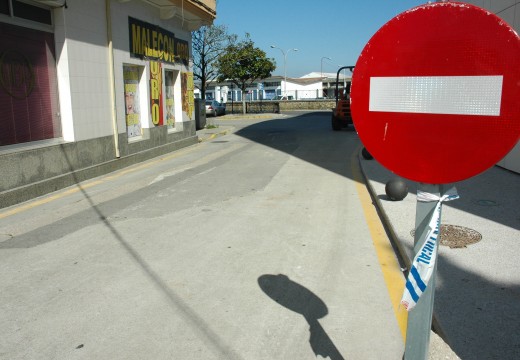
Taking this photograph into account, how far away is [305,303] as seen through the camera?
3.96m

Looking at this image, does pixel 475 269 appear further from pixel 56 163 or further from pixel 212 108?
pixel 212 108

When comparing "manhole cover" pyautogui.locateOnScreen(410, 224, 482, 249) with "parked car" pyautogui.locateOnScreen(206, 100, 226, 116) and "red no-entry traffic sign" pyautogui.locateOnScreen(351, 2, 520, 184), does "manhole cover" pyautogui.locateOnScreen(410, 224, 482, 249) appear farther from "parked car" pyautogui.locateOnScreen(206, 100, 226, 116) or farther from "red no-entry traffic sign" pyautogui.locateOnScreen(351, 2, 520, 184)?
"parked car" pyautogui.locateOnScreen(206, 100, 226, 116)

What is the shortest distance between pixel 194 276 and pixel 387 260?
211cm

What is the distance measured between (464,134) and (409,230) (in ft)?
14.5

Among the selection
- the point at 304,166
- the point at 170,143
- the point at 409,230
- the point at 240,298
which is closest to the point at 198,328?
the point at 240,298

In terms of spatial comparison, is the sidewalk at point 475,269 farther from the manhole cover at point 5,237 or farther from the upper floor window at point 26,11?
the upper floor window at point 26,11

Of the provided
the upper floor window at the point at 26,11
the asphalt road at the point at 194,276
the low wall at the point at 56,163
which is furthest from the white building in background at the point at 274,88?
the asphalt road at the point at 194,276

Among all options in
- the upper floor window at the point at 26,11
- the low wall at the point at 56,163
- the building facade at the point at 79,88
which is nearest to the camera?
the low wall at the point at 56,163

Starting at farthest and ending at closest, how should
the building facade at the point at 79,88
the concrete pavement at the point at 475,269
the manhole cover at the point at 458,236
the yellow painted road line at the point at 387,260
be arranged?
the building facade at the point at 79,88, the manhole cover at the point at 458,236, the yellow painted road line at the point at 387,260, the concrete pavement at the point at 475,269

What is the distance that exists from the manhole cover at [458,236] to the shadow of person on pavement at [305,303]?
199 centimetres

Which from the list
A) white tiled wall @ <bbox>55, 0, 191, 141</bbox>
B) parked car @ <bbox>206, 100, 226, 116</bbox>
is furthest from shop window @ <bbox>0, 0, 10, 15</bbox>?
parked car @ <bbox>206, 100, 226, 116</bbox>

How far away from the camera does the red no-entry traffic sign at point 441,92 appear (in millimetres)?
1472

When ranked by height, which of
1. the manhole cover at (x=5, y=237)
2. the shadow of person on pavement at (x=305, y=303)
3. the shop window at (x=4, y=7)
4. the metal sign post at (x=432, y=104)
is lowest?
the manhole cover at (x=5, y=237)

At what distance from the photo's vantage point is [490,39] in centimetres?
147
